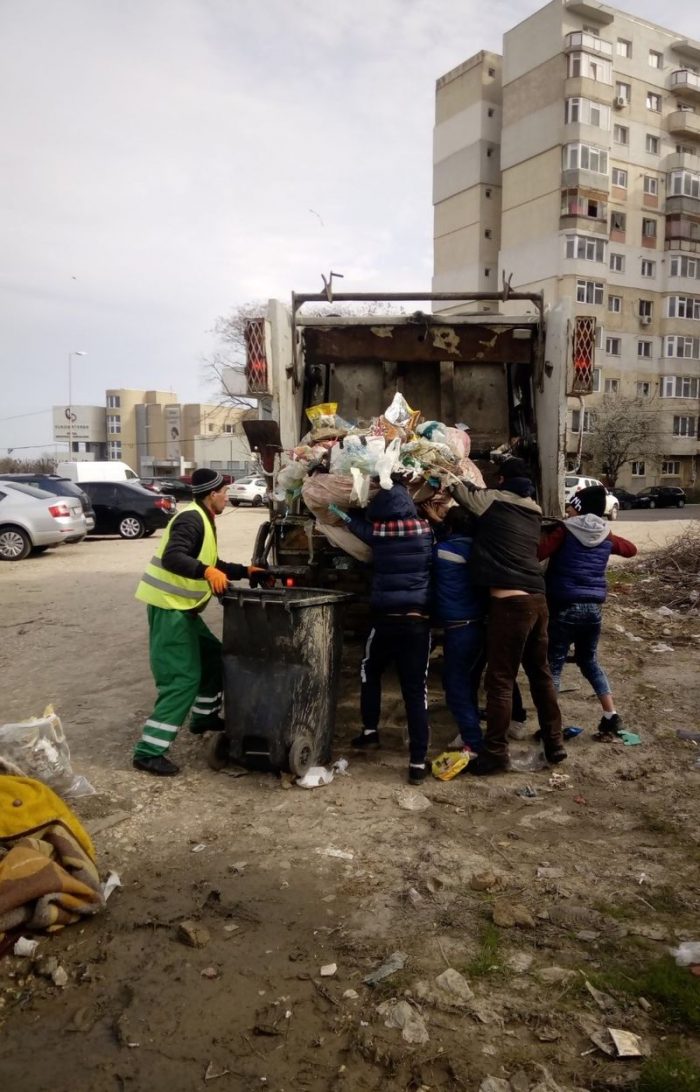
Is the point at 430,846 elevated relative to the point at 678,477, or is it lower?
lower

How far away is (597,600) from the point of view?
4.45m

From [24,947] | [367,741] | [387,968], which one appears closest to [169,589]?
[367,741]

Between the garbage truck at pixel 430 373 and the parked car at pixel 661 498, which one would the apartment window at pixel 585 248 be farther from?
the garbage truck at pixel 430 373

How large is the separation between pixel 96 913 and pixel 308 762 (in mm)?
1354

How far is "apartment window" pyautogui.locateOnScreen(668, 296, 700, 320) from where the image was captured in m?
41.3

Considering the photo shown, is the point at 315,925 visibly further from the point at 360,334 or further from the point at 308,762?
the point at 360,334

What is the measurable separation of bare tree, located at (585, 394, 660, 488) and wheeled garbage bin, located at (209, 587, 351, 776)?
113 feet

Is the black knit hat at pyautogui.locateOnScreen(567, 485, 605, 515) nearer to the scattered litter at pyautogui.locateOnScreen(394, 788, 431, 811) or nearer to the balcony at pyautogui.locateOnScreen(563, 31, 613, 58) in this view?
the scattered litter at pyautogui.locateOnScreen(394, 788, 431, 811)

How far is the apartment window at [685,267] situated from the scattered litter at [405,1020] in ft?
148

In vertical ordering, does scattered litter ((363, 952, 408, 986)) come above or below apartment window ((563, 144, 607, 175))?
below

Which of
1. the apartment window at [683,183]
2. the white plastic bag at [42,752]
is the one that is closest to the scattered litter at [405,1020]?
the white plastic bag at [42,752]

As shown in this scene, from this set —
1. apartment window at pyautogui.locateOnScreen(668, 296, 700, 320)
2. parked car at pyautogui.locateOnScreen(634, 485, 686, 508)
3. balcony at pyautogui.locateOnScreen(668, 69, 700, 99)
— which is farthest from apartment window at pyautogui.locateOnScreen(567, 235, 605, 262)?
parked car at pyautogui.locateOnScreen(634, 485, 686, 508)

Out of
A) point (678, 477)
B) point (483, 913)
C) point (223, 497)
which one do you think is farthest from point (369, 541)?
point (678, 477)

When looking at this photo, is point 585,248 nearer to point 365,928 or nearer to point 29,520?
point 29,520
